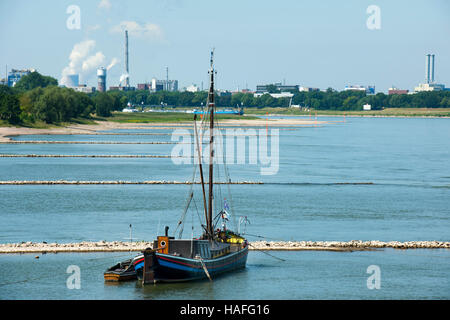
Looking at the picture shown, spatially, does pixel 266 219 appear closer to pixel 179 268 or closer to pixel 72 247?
pixel 72 247

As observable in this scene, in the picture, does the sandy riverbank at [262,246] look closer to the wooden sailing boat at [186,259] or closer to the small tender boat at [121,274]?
the wooden sailing boat at [186,259]

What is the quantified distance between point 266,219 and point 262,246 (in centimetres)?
1294

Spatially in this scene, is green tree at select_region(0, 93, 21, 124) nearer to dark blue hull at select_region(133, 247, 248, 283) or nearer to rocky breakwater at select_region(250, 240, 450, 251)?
rocky breakwater at select_region(250, 240, 450, 251)

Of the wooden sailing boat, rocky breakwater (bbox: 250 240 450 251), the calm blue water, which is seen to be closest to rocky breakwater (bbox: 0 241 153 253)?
the calm blue water

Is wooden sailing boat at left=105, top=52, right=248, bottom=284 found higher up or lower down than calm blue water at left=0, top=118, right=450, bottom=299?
higher up

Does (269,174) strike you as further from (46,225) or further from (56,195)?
(46,225)

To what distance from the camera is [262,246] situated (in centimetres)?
5419

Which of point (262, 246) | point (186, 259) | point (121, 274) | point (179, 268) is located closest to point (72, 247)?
→ point (121, 274)

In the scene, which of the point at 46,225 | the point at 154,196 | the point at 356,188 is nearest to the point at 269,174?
the point at 356,188

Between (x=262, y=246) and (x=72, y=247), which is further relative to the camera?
(x=262, y=246)

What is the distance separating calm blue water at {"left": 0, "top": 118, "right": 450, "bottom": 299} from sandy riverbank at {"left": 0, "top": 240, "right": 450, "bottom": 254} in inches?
45.0

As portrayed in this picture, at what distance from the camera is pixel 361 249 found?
54719 millimetres

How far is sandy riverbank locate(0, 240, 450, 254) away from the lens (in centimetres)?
5116

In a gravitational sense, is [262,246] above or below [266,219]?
above
